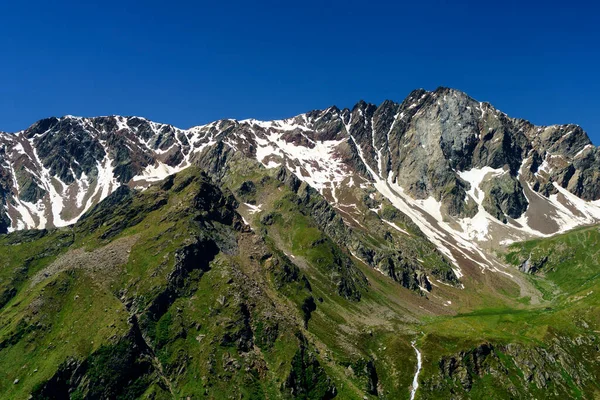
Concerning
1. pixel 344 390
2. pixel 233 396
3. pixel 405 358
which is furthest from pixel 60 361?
pixel 405 358

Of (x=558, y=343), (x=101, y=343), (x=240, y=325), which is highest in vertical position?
(x=558, y=343)

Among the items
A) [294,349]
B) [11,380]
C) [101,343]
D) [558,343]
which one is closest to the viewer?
[11,380]

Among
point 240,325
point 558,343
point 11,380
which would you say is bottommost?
point 11,380

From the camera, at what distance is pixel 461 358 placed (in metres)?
188

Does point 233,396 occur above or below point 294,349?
below

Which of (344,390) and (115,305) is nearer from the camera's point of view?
(344,390)

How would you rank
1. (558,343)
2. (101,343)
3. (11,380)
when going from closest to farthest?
(11,380)
(101,343)
(558,343)

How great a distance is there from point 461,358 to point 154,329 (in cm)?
12667

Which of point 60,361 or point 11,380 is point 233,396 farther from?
point 11,380

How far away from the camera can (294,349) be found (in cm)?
18288

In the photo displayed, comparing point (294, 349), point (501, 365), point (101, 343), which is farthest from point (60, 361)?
point (501, 365)

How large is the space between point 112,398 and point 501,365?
489ft

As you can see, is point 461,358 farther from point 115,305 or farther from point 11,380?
point 11,380

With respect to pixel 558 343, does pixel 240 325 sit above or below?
below
